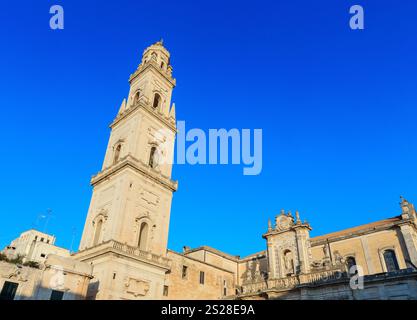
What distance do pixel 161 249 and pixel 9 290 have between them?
1165 centimetres

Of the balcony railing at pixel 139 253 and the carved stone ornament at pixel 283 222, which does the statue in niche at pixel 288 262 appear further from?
the balcony railing at pixel 139 253

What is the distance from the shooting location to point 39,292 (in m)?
19.2

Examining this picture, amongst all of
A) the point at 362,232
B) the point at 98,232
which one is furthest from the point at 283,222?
the point at 98,232

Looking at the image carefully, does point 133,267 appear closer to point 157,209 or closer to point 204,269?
point 157,209

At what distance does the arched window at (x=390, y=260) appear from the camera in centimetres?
3256

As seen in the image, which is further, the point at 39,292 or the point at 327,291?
the point at 327,291

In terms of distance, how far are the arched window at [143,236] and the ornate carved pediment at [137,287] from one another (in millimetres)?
3031

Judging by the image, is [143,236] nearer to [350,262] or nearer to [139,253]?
[139,253]

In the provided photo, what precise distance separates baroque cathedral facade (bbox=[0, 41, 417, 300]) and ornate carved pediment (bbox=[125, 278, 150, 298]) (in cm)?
7

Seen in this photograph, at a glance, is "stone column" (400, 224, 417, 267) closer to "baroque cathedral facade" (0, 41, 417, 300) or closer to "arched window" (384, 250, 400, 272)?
"baroque cathedral facade" (0, 41, 417, 300)

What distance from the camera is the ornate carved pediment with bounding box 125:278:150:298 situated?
23.5 meters

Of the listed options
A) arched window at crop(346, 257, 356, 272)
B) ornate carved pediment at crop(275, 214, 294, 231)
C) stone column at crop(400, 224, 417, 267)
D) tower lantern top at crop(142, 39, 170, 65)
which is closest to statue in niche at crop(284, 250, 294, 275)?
ornate carved pediment at crop(275, 214, 294, 231)
